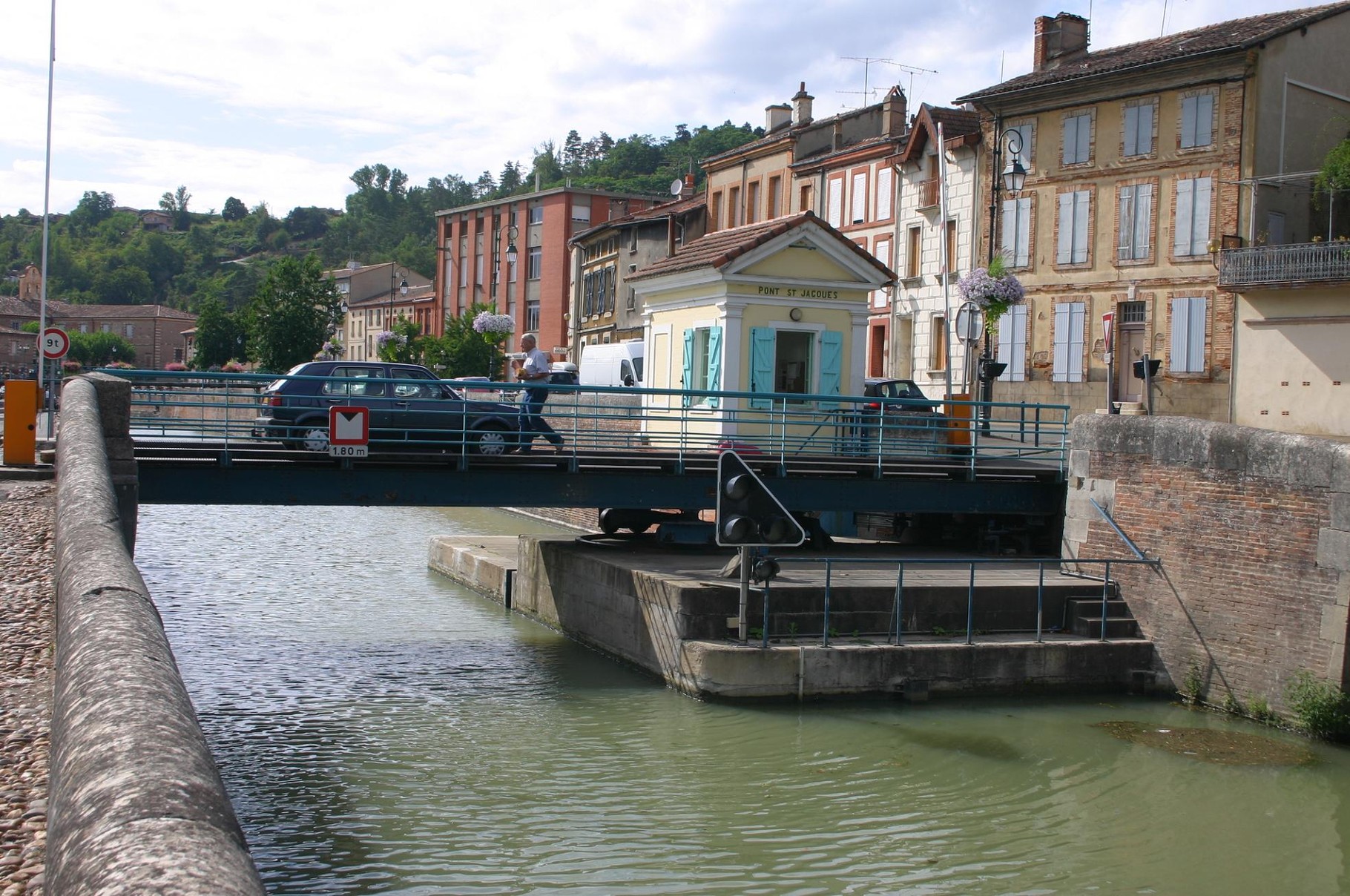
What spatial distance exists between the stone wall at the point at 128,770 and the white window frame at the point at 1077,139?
35.2 m

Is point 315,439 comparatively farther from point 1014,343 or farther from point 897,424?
point 1014,343

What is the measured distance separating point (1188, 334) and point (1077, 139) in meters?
6.87

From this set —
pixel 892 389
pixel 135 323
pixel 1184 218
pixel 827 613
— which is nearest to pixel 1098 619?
pixel 827 613

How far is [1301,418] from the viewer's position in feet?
105

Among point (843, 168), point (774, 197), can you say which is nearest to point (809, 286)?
point (843, 168)

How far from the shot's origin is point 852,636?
16797 mm

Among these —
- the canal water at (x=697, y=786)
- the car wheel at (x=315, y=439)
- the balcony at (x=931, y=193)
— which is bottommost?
the canal water at (x=697, y=786)

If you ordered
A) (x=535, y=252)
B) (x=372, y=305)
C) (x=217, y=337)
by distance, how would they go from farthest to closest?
(x=372, y=305)
(x=217, y=337)
(x=535, y=252)

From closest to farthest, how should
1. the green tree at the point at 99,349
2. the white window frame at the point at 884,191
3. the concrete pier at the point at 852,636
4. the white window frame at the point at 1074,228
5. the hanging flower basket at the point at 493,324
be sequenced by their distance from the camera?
the concrete pier at the point at 852,636 < the white window frame at the point at 1074,228 < the hanging flower basket at the point at 493,324 < the white window frame at the point at 884,191 < the green tree at the point at 99,349

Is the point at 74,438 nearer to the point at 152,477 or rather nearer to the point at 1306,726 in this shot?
the point at 152,477

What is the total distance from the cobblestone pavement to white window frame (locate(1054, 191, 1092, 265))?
31.7 m

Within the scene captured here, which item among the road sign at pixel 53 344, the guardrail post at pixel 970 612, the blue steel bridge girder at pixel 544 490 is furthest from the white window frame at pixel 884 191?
the guardrail post at pixel 970 612

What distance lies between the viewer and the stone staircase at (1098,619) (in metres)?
17.5

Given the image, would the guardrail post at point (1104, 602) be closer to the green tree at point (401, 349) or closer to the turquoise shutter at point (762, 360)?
Result: the turquoise shutter at point (762, 360)
